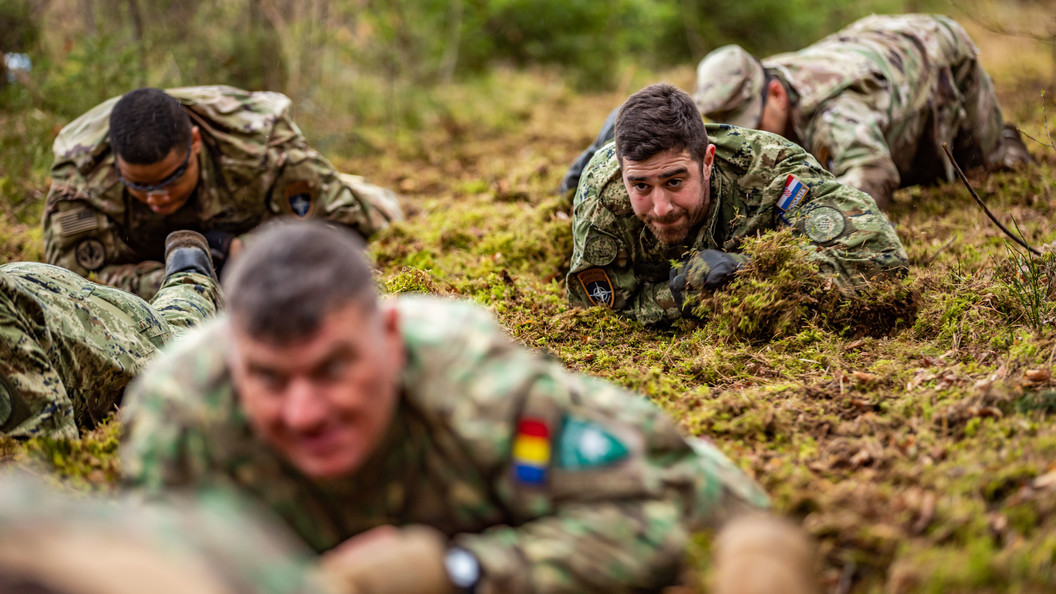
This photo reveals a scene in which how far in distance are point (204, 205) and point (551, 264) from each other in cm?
231

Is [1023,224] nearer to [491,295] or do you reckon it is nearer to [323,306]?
[491,295]

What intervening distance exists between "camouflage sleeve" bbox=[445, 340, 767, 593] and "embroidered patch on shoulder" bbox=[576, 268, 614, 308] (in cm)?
285

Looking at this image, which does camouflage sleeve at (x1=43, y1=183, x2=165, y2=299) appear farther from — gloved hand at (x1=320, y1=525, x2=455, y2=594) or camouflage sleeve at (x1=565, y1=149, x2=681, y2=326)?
gloved hand at (x1=320, y1=525, x2=455, y2=594)

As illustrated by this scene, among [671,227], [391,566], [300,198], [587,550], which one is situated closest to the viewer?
[391,566]

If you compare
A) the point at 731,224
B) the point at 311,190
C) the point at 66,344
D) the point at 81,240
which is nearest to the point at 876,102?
the point at 731,224

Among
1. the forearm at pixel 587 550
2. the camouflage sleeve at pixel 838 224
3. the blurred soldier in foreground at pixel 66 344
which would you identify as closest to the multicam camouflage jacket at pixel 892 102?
the camouflage sleeve at pixel 838 224

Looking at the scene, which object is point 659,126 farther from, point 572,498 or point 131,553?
point 131,553

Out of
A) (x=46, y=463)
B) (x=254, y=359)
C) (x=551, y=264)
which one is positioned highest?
(x=254, y=359)

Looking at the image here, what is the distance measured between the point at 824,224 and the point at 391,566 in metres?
3.38

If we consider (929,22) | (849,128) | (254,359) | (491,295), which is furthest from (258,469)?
(929,22)

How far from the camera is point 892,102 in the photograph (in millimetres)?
6613

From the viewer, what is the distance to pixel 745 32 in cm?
1370

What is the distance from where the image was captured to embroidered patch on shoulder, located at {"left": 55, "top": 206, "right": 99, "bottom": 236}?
608cm

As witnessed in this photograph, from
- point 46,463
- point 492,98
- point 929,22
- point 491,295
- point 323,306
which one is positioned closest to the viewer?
point 323,306
